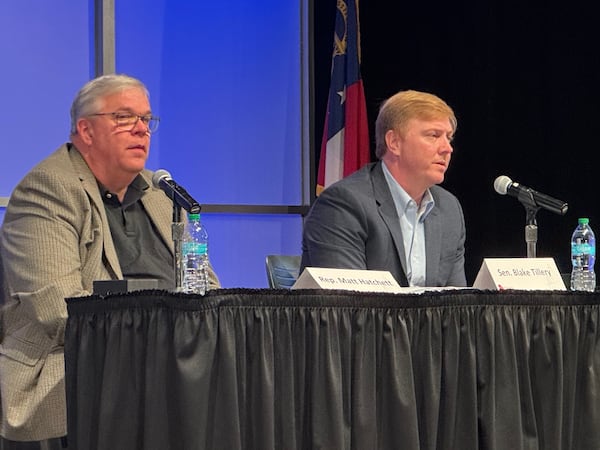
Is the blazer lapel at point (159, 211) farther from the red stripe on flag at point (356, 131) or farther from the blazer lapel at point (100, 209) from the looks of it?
the red stripe on flag at point (356, 131)

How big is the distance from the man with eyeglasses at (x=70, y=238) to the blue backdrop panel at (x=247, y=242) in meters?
2.54

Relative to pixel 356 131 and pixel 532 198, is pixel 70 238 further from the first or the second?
pixel 356 131

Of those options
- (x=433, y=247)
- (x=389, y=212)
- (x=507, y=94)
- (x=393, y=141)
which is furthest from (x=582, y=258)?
(x=507, y=94)

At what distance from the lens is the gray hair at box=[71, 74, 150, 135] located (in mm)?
3168

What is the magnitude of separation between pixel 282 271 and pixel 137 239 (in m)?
0.78

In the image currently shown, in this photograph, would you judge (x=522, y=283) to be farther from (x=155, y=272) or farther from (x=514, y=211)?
(x=514, y=211)

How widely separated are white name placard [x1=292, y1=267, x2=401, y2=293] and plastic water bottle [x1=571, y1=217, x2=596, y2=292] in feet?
2.77

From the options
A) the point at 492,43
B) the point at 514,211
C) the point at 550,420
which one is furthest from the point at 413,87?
the point at 550,420

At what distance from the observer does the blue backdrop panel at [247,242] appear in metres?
5.86

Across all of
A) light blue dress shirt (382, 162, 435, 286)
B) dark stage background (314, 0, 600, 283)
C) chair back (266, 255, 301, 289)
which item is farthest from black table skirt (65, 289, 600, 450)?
dark stage background (314, 0, 600, 283)

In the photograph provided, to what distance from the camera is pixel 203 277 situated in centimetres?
248

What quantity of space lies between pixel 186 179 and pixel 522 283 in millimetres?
3598

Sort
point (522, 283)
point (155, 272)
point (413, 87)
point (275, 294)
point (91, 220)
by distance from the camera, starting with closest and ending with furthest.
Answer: point (275, 294), point (522, 283), point (91, 220), point (155, 272), point (413, 87)

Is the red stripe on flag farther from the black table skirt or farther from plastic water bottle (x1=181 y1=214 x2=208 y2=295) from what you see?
the black table skirt
